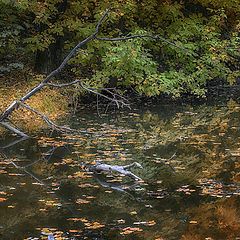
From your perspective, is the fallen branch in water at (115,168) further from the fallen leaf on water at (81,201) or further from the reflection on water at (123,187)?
the fallen leaf on water at (81,201)

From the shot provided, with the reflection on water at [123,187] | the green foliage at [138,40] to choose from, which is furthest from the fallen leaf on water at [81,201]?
the green foliage at [138,40]

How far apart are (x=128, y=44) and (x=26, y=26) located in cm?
475

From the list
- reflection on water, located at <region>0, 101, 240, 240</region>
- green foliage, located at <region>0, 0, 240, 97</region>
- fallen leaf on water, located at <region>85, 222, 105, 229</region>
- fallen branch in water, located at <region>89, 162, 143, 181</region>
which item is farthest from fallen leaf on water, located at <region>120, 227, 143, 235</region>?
green foliage, located at <region>0, 0, 240, 97</region>

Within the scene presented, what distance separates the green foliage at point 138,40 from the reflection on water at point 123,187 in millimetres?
4936

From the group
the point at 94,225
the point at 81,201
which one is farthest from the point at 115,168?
the point at 94,225

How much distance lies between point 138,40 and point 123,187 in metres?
10.6

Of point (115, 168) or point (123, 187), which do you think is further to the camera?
point (115, 168)

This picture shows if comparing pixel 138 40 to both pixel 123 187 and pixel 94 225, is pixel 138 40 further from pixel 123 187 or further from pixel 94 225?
pixel 94 225

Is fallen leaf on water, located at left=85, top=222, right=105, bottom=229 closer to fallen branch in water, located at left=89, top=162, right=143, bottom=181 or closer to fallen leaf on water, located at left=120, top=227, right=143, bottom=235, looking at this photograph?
fallen leaf on water, located at left=120, top=227, right=143, bottom=235

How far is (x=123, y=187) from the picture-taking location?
837 centimetres

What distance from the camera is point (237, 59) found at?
24.5 metres

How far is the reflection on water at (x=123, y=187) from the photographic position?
261 inches

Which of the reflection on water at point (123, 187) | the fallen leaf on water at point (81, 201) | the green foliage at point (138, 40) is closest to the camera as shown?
the reflection on water at point (123, 187)

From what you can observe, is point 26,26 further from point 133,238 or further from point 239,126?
point 133,238
